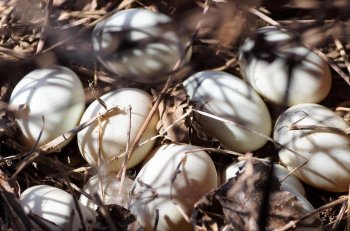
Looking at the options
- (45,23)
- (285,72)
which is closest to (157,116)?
(285,72)

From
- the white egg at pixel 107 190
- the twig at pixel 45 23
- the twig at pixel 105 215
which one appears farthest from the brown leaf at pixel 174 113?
the twig at pixel 45 23

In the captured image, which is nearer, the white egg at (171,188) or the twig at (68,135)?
the white egg at (171,188)

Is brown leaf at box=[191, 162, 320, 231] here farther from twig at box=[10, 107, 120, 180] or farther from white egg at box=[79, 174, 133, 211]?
twig at box=[10, 107, 120, 180]

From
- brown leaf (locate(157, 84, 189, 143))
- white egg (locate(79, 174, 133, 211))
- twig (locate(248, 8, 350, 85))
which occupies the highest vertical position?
twig (locate(248, 8, 350, 85))

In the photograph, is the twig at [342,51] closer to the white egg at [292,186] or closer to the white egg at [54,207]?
the white egg at [292,186]

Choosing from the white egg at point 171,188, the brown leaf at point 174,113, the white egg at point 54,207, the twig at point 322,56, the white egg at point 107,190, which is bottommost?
the white egg at point 107,190

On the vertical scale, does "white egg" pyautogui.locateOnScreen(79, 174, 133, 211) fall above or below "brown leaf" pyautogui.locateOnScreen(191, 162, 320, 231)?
below

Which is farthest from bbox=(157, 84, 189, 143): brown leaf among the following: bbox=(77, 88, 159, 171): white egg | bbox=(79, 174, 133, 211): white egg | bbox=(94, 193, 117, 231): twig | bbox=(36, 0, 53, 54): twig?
bbox=(36, 0, 53, 54): twig
